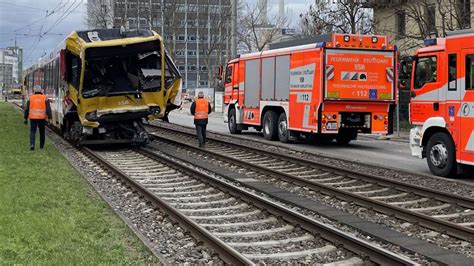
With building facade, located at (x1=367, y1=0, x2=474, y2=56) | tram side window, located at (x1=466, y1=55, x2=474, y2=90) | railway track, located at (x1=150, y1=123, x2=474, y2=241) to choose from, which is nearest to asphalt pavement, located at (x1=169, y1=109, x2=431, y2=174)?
railway track, located at (x1=150, y1=123, x2=474, y2=241)

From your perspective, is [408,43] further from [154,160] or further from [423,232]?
[423,232]

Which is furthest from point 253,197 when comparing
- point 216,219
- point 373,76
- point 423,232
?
point 373,76

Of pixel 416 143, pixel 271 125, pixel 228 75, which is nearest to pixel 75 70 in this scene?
pixel 271 125

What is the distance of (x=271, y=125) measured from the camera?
22312 mm

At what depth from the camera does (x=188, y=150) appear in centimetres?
1878

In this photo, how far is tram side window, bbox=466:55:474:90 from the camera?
12.3m

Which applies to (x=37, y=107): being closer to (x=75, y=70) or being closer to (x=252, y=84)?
(x=75, y=70)

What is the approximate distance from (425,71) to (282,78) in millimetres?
7762

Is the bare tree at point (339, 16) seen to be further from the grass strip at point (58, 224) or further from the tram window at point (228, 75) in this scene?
the grass strip at point (58, 224)

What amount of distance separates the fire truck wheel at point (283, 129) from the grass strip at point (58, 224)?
32.3 feet

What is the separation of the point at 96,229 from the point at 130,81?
11.0m

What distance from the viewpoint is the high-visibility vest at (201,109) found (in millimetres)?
18734

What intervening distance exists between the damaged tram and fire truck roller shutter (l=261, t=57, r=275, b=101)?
4574mm

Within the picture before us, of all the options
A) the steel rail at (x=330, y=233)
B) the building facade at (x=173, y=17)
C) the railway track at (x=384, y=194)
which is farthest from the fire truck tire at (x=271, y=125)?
the building facade at (x=173, y=17)
